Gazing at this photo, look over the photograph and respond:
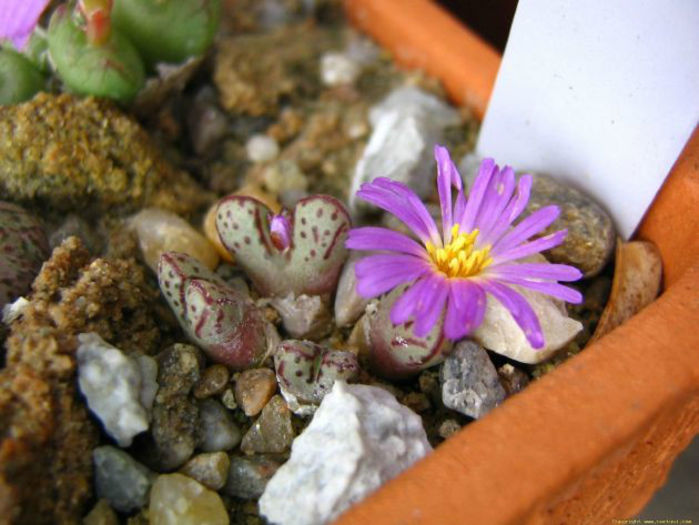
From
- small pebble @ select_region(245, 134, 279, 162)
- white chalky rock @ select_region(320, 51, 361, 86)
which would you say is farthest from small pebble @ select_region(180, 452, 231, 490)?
white chalky rock @ select_region(320, 51, 361, 86)

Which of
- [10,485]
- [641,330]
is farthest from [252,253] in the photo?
[641,330]

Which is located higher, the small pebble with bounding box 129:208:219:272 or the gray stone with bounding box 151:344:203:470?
the small pebble with bounding box 129:208:219:272

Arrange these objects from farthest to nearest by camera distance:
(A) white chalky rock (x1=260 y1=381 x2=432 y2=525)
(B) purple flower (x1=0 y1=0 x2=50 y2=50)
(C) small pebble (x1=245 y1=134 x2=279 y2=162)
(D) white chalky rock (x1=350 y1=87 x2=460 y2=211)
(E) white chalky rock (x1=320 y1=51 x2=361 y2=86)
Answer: (E) white chalky rock (x1=320 y1=51 x2=361 y2=86)
(C) small pebble (x1=245 y1=134 x2=279 y2=162)
(D) white chalky rock (x1=350 y1=87 x2=460 y2=211)
(B) purple flower (x1=0 y1=0 x2=50 y2=50)
(A) white chalky rock (x1=260 y1=381 x2=432 y2=525)

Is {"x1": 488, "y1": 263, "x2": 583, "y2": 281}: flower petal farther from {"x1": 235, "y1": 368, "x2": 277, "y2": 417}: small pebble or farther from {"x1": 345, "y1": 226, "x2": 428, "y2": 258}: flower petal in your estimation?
{"x1": 235, "y1": 368, "x2": 277, "y2": 417}: small pebble

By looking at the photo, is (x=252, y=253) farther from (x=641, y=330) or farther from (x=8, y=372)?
(x=641, y=330)

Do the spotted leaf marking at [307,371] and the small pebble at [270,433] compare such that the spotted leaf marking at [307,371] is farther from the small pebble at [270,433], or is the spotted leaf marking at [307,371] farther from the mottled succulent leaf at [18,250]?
the mottled succulent leaf at [18,250]

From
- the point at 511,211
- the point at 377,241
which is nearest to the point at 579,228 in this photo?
the point at 511,211

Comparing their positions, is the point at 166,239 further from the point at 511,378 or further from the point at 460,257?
the point at 511,378
